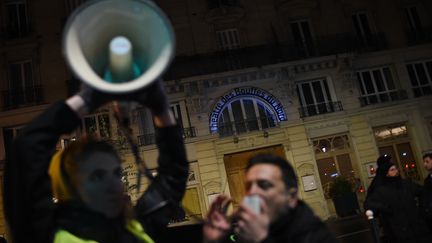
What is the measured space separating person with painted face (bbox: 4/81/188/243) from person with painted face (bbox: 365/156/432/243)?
464 centimetres

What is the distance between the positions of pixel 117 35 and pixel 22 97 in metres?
17.5

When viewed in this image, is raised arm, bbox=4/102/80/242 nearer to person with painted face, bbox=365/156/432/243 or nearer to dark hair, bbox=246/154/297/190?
dark hair, bbox=246/154/297/190

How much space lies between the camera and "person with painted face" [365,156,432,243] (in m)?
5.36

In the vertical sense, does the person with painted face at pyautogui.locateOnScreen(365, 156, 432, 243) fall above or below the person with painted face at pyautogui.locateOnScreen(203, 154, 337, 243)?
below

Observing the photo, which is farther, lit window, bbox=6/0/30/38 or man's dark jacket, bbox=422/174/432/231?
lit window, bbox=6/0/30/38

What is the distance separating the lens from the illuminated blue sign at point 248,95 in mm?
17578

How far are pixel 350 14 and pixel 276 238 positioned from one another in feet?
64.8

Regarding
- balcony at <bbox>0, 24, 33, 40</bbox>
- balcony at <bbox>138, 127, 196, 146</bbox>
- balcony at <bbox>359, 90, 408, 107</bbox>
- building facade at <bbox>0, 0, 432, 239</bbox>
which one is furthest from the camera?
balcony at <bbox>359, 90, 408, 107</bbox>

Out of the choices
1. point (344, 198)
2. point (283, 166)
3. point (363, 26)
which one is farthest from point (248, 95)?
point (283, 166)

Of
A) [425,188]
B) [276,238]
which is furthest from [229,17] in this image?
[276,238]

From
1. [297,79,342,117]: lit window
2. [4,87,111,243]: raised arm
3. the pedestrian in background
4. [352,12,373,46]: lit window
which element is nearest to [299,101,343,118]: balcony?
[297,79,342,117]: lit window

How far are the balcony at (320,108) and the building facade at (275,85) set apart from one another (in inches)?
1.9

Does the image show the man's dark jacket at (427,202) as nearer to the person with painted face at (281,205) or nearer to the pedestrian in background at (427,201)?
the pedestrian in background at (427,201)

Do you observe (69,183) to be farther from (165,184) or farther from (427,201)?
(427,201)
